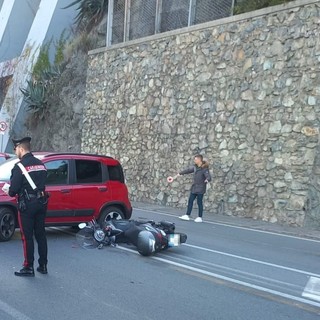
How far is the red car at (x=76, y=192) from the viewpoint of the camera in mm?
9336

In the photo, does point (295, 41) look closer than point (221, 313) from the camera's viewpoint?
No

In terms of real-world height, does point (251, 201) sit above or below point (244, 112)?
below

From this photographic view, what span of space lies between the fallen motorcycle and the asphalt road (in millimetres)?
182

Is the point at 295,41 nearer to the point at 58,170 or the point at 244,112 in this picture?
the point at 244,112

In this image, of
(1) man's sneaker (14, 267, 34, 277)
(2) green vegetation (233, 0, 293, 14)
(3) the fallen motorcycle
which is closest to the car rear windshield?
(3) the fallen motorcycle

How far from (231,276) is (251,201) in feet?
26.1

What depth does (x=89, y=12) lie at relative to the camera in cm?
2892

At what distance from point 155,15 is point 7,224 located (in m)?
14.1

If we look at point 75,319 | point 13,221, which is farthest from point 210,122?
point 75,319

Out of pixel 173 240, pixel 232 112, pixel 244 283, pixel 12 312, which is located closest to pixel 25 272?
pixel 12 312

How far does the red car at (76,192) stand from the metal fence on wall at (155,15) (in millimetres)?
9450

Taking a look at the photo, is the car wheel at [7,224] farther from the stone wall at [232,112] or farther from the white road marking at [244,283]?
the stone wall at [232,112]

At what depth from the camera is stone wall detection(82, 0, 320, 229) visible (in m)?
14.2

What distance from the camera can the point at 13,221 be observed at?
9.30m
